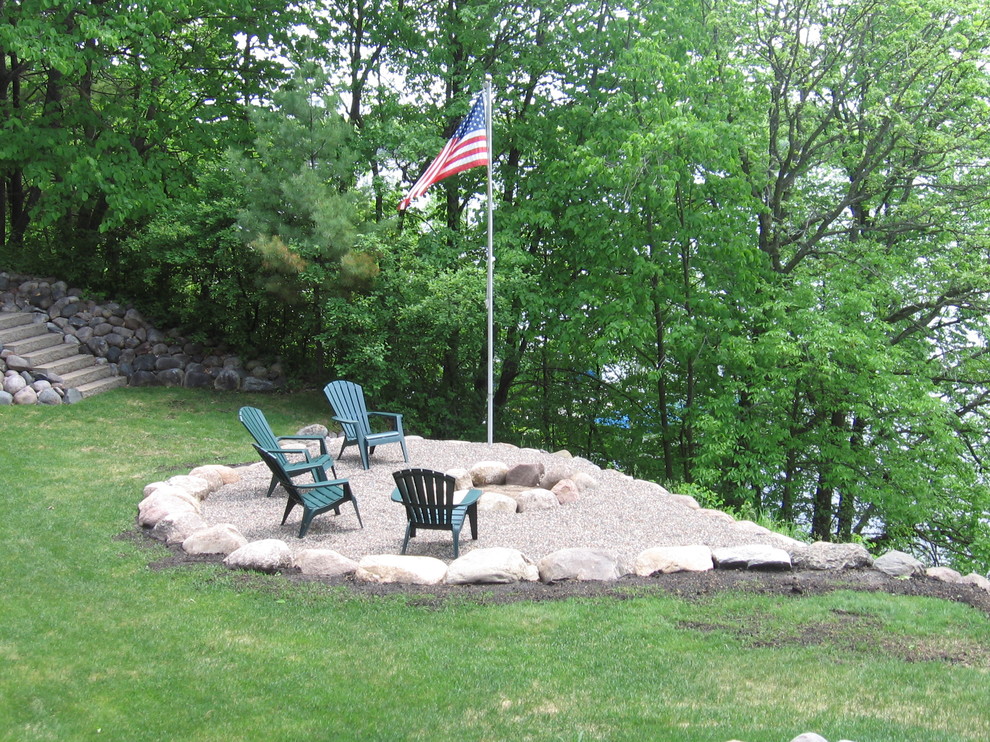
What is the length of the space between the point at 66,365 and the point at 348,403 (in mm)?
5188

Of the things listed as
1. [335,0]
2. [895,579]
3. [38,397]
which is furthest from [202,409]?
[895,579]

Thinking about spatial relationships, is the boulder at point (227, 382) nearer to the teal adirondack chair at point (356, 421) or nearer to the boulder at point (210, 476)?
the teal adirondack chair at point (356, 421)

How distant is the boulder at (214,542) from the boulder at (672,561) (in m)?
2.77

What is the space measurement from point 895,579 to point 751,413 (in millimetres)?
6571

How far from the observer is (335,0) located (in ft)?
46.8

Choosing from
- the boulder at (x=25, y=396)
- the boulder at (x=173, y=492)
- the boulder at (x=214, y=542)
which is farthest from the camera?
the boulder at (x=25, y=396)

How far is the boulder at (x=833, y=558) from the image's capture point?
5863 mm

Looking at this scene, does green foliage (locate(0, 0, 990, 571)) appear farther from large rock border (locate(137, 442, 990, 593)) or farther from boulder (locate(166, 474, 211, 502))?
large rock border (locate(137, 442, 990, 593))

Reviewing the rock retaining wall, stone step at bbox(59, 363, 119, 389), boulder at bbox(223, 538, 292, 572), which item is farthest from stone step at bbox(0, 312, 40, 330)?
boulder at bbox(223, 538, 292, 572)

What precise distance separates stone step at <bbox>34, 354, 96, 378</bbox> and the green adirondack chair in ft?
20.5

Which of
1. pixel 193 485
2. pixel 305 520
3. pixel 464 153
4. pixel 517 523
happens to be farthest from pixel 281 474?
pixel 464 153

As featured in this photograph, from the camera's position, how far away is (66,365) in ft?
38.7

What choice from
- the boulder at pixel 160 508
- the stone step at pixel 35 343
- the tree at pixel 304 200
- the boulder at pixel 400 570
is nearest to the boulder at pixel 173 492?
the boulder at pixel 160 508

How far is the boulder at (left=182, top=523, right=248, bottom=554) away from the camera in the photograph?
5.83m
